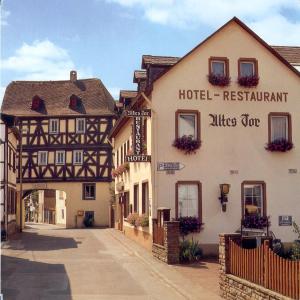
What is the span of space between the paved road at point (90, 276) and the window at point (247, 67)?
27.4 feet

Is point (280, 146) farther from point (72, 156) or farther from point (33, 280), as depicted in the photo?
point (72, 156)

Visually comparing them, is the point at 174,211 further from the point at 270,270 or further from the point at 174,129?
the point at 270,270


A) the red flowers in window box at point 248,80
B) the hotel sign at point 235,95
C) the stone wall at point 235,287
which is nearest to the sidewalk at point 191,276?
the stone wall at point 235,287

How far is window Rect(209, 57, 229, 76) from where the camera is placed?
23422 mm

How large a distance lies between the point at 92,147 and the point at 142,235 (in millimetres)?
24350

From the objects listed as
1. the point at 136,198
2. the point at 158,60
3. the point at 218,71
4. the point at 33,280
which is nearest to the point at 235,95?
the point at 218,71

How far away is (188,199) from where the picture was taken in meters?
22.7

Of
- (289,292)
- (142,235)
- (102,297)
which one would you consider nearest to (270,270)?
(289,292)

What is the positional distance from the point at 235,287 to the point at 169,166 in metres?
10.4

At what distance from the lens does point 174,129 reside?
23.0 meters

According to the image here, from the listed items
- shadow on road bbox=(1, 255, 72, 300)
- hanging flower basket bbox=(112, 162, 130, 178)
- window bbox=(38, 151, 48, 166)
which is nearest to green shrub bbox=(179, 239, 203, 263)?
shadow on road bbox=(1, 255, 72, 300)

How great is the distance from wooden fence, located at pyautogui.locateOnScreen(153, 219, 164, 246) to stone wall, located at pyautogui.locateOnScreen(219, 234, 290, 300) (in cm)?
711

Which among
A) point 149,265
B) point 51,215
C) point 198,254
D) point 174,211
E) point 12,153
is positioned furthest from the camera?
point 51,215

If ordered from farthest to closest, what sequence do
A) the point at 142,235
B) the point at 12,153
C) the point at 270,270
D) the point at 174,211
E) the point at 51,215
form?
the point at 51,215
the point at 12,153
the point at 142,235
the point at 174,211
the point at 270,270
